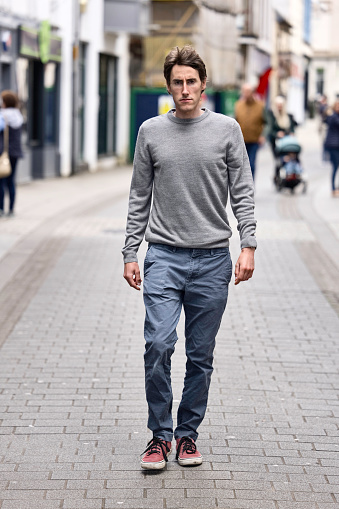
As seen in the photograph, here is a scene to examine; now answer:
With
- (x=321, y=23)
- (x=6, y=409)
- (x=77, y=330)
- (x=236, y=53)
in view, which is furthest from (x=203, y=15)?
(x=321, y=23)

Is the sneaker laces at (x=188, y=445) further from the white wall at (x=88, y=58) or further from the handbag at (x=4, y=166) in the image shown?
the white wall at (x=88, y=58)

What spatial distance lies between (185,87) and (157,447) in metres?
1.56

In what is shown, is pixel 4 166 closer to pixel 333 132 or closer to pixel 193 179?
pixel 333 132

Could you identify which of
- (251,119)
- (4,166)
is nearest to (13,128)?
(4,166)

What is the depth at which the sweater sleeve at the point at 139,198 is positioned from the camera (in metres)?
4.56

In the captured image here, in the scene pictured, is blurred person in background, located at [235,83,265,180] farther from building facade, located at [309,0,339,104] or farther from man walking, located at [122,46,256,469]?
building facade, located at [309,0,339,104]

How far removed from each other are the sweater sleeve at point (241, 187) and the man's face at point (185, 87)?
0.23 metres

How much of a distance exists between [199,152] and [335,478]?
1516mm

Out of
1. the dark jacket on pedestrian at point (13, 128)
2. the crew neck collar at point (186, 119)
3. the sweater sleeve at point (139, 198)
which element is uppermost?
the crew neck collar at point (186, 119)

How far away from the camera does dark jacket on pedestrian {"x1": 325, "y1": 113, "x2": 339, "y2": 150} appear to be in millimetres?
18688

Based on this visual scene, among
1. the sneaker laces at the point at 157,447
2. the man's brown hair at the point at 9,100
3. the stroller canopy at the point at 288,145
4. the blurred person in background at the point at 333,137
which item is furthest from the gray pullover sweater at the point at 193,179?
the stroller canopy at the point at 288,145

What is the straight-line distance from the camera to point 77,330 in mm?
7633

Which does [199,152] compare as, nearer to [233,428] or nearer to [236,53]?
[233,428]

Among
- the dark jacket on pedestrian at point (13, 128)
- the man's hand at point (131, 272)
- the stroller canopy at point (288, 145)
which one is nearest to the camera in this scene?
the man's hand at point (131, 272)
